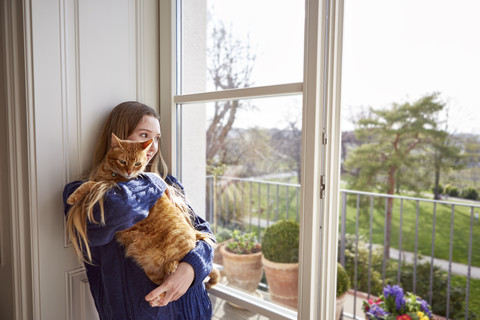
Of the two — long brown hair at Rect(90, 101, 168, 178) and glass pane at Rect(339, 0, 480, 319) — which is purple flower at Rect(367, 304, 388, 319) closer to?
glass pane at Rect(339, 0, 480, 319)

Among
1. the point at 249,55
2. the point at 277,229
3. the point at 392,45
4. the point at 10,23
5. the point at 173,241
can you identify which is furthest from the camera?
the point at 392,45

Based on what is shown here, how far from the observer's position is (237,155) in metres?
3.13

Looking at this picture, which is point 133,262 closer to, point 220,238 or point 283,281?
point 283,281

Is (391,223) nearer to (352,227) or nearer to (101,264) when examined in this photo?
(352,227)

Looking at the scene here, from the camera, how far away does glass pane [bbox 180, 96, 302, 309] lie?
1805 mm

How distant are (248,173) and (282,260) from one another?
51.5 inches

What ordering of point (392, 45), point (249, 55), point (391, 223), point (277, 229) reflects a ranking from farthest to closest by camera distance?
point (391, 223) < point (392, 45) < point (277, 229) < point (249, 55)

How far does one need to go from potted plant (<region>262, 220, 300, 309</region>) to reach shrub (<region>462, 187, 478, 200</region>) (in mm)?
1718

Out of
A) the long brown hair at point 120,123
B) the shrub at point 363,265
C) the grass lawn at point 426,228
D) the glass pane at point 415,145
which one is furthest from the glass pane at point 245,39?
the shrub at point 363,265

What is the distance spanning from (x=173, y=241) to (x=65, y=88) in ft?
2.21

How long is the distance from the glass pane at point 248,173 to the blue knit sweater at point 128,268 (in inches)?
25.7

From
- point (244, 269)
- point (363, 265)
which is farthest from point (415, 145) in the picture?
point (244, 269)

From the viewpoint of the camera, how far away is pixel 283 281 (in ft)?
7.12

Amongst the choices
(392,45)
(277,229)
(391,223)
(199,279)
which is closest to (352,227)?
(391,223)
